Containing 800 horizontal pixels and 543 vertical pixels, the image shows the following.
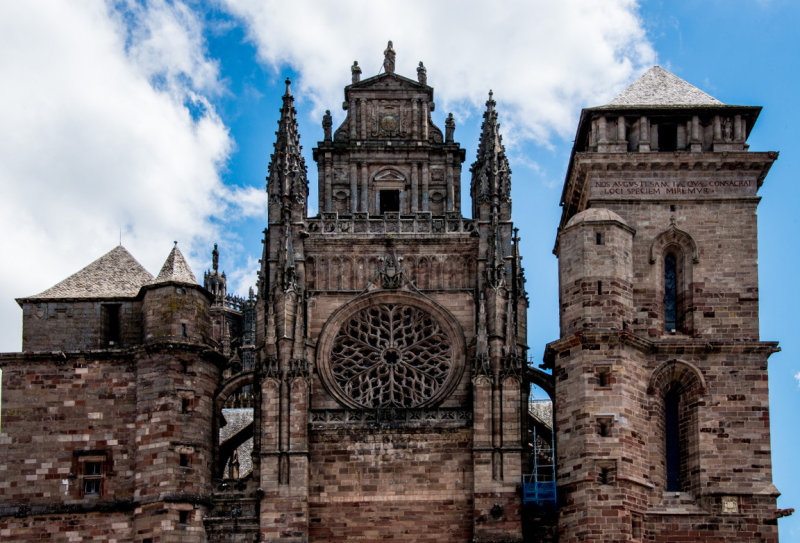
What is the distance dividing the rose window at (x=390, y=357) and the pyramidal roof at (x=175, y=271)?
16.5 feet

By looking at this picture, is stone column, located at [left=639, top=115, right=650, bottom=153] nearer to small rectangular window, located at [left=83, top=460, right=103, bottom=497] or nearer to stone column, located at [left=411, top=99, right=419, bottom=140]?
stone column, located at [left=411, top=99, right=419, bottom=140]

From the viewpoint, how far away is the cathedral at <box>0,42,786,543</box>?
136 ft

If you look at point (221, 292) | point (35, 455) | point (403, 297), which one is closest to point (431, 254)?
point (403, 297)

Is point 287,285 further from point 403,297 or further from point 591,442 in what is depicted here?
point 591,442

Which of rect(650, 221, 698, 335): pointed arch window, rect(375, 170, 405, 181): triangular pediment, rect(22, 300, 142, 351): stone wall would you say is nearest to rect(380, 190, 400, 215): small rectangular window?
rect(375, 170, 405, 181): triangular pediment

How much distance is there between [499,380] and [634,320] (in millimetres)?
4436

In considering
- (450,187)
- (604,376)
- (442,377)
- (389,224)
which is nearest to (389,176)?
(450,187)

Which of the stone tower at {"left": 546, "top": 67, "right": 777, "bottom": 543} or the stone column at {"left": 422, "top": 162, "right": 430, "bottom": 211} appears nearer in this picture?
the stone tower at {"left": 546, "top": 67, "right": 777, "bottom": 543}

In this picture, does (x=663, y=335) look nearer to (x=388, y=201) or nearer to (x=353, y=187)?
(x=388, y=201)

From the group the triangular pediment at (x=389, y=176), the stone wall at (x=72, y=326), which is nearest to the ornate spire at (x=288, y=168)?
the triangular pediment at (x=389, y=176)

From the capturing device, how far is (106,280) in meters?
45.8

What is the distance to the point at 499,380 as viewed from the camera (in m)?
43.0

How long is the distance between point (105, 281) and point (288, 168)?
22.7ft

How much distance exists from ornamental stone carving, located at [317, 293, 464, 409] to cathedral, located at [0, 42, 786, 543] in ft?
0.23
